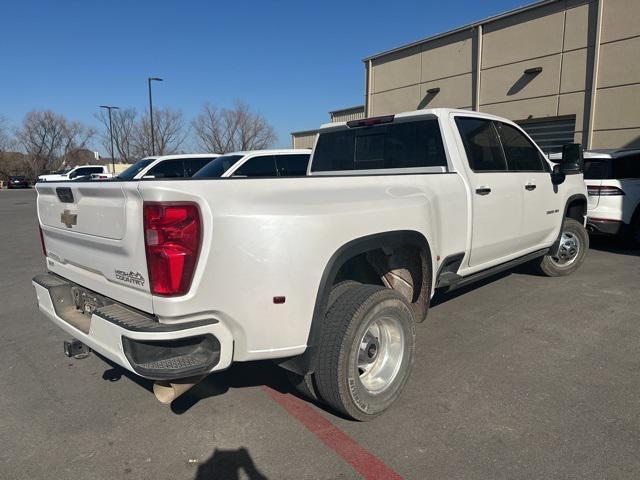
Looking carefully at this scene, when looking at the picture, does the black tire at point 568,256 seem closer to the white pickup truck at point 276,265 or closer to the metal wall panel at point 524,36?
the white pickup truck at point 276,265

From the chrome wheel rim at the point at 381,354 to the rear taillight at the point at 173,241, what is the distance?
1299 mm

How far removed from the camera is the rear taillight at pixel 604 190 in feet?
25.2

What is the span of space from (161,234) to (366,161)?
9.18 feet

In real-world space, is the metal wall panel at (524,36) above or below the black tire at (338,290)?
above

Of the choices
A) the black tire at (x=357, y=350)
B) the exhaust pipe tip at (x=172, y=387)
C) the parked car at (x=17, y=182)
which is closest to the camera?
the exhaust pipe tip at (x=172, y=387)

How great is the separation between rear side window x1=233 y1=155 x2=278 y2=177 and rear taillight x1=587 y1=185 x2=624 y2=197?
6053 millimetres

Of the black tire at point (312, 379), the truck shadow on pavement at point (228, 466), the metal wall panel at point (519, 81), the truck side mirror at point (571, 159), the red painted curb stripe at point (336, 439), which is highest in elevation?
the metal wall panel at point (519, 81)

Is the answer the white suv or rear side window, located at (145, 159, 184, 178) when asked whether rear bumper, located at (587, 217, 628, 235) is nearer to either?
the white suv

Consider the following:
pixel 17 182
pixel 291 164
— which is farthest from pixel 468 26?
pixel 17 182

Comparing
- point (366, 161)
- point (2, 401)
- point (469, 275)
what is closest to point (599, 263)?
point (469, 275)

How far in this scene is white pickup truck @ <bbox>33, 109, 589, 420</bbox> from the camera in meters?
2.21

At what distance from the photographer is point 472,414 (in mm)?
2980

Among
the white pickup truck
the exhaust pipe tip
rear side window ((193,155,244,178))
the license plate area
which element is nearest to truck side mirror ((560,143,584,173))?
the white pickup truck

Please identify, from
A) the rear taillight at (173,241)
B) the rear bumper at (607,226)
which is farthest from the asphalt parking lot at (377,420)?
the rear bumper at (607,226)
